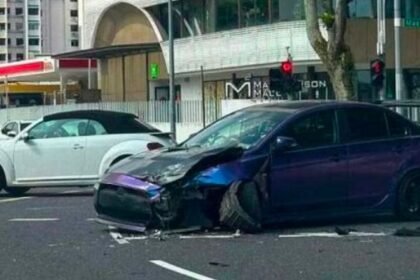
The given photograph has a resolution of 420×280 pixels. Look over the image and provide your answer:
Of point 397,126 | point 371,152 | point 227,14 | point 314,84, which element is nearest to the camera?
point 371,152

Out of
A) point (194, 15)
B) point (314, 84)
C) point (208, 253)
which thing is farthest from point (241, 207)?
point (194, 15)

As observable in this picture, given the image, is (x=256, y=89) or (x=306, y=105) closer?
(x=306, y=105)

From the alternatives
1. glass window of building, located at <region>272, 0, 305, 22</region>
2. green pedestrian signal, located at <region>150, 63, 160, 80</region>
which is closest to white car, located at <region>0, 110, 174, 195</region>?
glass window of building, located at <region>272, 0, 305, 22</region>

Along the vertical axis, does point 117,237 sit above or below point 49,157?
below

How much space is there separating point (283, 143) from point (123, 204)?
202 cm

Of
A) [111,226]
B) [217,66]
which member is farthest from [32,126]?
[217,66]

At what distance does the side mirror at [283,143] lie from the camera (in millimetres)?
12359

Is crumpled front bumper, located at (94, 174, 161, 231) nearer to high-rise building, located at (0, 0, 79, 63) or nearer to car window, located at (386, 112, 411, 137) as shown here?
car window, located at (386, 112, 411, 137)

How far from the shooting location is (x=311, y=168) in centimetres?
1259

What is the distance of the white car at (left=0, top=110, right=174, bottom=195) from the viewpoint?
1873 centimetres

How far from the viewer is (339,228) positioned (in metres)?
12.7

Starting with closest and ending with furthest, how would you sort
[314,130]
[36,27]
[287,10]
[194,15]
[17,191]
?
→ [314,130], [17,191], [287,10], [194,15], [36,27]

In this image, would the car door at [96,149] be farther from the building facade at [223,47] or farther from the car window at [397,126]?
the building facade at [223,47]

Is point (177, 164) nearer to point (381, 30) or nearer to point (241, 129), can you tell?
point (241, 129)
